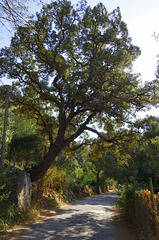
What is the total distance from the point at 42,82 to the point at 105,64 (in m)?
3.81

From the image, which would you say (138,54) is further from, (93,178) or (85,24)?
(93,178)

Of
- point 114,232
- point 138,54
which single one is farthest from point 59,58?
point 114,232

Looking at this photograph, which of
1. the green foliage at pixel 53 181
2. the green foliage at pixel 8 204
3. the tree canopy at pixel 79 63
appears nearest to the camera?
the green foliage at pixel 8 204

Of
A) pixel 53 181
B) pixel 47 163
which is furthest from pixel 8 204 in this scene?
pixel 53 181

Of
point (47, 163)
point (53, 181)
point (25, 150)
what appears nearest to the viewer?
point (47, 163)

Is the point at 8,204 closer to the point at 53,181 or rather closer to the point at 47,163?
the point at 47,163

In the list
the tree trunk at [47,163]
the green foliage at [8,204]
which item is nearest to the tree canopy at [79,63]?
the tree trunk at [47,163]

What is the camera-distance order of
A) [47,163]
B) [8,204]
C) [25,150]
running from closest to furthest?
[8,204] < [47,163] < [25,150]

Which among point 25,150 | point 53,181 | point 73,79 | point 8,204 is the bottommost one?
point 8,204

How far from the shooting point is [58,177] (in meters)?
15.6

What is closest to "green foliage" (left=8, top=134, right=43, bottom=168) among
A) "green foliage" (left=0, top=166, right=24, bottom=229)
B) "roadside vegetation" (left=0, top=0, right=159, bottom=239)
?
"roadside vegetation" (left=0, top=0, right=159, bottom=239)

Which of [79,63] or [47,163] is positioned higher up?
[79,63]

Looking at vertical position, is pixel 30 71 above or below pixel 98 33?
below

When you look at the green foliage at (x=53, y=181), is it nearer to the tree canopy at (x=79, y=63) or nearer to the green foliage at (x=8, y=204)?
the tree canopy at (x=79, y=63)
